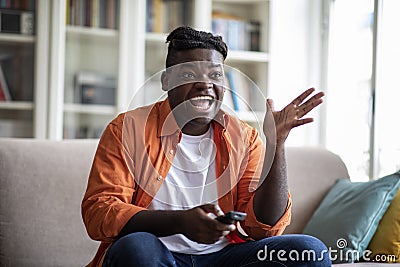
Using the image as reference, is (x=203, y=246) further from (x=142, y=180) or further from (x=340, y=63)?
(x=340, y=63)

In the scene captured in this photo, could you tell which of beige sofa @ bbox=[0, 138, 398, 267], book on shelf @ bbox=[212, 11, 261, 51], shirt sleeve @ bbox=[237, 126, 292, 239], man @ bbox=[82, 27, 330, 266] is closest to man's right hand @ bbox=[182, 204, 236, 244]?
man @ bbox=[82, 27, 330, 266]

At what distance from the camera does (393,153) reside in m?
2.81

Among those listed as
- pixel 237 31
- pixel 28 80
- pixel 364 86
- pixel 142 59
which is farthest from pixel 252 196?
pixel 237 31

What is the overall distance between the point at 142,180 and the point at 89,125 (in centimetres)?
181

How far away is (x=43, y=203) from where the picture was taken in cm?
219

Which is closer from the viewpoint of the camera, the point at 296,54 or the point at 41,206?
the point at 41,206

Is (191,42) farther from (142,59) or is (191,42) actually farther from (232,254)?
(142,59)

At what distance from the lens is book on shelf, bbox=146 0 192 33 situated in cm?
347

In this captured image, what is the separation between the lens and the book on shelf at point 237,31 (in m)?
3.58

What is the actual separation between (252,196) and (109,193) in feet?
1.17

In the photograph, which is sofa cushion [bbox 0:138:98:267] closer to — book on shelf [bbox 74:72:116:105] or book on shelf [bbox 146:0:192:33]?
book on shelf [bbox 74:72:116:105]

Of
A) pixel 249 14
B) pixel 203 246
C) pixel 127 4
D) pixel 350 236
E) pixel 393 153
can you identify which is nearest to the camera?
pixel 203 246

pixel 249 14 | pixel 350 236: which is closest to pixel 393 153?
pixel 350 236

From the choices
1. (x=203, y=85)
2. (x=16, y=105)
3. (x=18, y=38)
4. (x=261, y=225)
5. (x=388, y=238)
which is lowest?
(x=388, y=238)
